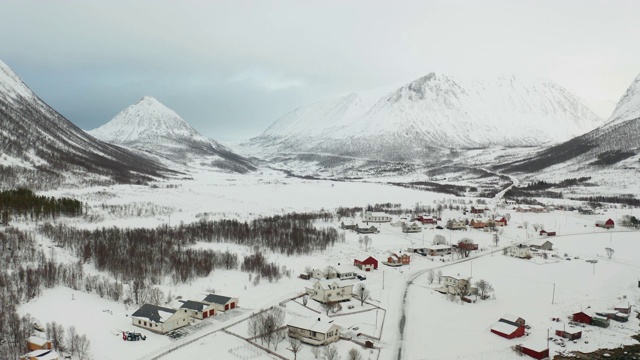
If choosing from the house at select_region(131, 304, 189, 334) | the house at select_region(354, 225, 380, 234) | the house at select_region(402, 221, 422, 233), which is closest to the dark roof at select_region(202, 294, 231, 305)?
the house at select_region(131, 304, 189, 334)

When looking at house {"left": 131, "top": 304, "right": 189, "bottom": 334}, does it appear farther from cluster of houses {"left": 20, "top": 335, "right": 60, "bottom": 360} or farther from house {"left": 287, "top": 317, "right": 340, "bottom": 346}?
house {"left": 287, "top": 317, "right": 340, "bottom": 346}

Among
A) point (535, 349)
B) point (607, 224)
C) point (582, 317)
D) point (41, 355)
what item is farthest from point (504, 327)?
point (607, 224)

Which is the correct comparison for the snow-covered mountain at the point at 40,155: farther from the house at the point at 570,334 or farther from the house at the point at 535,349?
the house at the point at 570,334

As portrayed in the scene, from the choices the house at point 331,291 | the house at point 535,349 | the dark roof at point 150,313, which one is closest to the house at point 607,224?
the house at point 535,349

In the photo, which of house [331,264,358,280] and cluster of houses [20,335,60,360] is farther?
house [331,264,358,280]

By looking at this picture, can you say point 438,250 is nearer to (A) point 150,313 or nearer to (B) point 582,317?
(B) point 582,317
